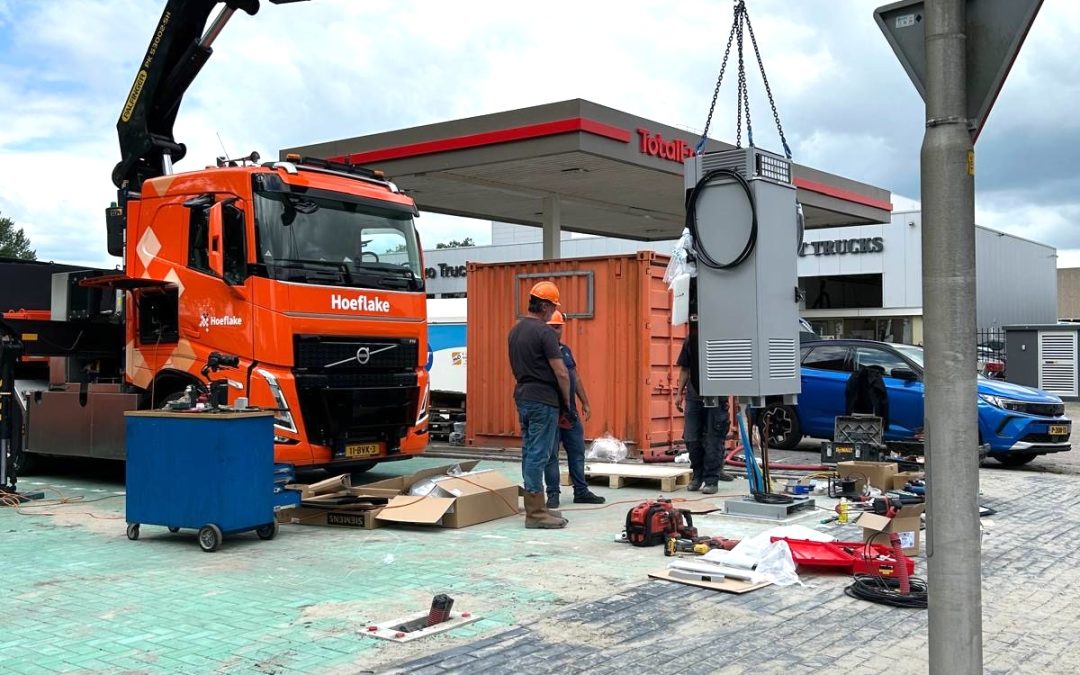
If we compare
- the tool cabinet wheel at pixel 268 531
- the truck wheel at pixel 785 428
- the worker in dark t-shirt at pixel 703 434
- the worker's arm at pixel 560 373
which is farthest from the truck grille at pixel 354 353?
the truck wheel at pixel 785 428

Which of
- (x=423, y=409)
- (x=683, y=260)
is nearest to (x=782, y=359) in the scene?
(x=683, y=260)

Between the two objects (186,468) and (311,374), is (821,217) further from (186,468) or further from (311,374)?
(186,468)

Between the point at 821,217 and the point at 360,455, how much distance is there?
15.6 meters

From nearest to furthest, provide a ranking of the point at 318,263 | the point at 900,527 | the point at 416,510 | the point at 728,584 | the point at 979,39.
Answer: the point at 979,39 → the point at 728,584 → the point at 900,527 → the point at 416,510 → the point at 318,263

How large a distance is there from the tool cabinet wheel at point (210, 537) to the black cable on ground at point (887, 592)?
458cm

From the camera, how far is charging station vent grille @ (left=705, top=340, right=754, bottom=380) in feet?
28.2

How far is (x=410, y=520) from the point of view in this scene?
26.8 ft

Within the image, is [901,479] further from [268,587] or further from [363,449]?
[268,587]

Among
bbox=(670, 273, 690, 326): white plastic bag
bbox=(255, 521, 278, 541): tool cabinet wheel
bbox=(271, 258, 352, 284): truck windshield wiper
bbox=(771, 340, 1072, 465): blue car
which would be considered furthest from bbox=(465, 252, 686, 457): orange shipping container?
bbox=(255, 521, 278, 541): tool cabinet wheel

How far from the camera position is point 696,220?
28.7ft

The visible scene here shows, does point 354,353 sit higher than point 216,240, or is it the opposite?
point 216,240

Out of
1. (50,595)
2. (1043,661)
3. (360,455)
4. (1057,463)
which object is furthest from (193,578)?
(1057,463)

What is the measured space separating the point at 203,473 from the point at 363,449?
9.05 ft

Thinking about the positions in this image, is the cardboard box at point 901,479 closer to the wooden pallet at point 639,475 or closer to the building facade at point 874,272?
the wooden pallet at point 639,475
